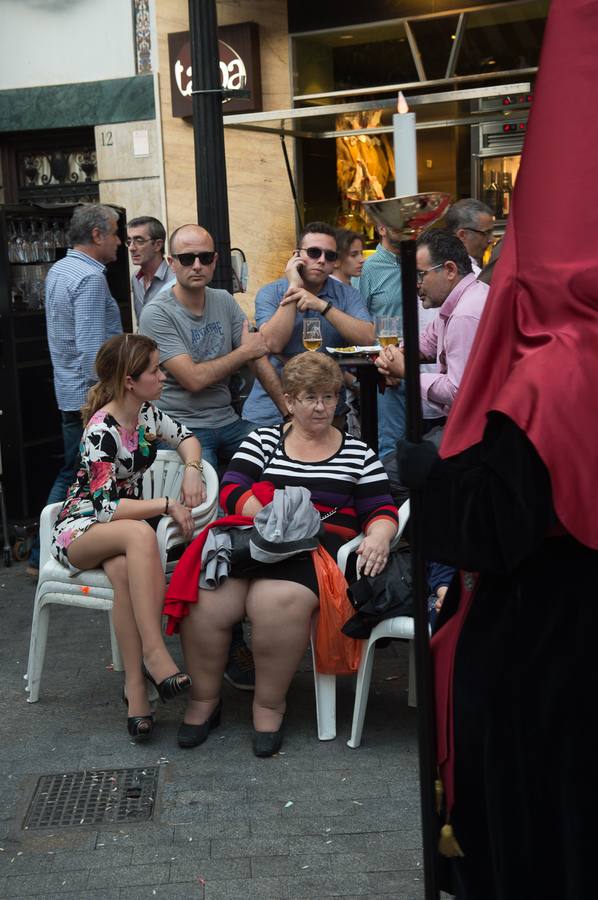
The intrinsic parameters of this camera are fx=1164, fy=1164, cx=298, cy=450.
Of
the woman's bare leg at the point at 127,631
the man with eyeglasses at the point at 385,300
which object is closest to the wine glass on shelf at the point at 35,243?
the man with eyeglasses at the point at 385,300

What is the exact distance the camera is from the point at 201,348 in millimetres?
5844

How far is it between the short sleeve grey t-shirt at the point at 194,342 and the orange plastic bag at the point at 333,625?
1507mm

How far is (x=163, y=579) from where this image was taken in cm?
484

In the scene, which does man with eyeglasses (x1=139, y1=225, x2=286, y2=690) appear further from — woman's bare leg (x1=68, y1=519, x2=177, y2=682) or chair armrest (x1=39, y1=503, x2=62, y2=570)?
woman's bare leg (x1=68, y1=519, x2=177, y2=682)

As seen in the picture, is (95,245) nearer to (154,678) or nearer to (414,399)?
(154,678)

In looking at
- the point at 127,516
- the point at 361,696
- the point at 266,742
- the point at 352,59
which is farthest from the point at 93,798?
the point at 352,59

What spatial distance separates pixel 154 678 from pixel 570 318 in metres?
3.09

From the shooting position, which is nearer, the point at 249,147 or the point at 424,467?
the point at 424,467

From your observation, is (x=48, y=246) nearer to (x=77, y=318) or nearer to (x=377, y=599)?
(x=77, y=318)

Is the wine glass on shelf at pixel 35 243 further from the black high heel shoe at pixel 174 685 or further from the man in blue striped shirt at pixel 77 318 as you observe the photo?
the black high heel shoe at pixel 174 685

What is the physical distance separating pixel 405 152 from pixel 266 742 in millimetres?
3038

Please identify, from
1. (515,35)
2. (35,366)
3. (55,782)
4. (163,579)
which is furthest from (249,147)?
(55,782)

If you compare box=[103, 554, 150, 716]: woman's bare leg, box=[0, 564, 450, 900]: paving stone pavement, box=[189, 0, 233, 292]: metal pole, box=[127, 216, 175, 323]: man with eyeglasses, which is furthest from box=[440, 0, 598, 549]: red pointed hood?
box=[127, 216, 175, 323]: man with eyeglasses

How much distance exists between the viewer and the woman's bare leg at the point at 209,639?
4.62 m
